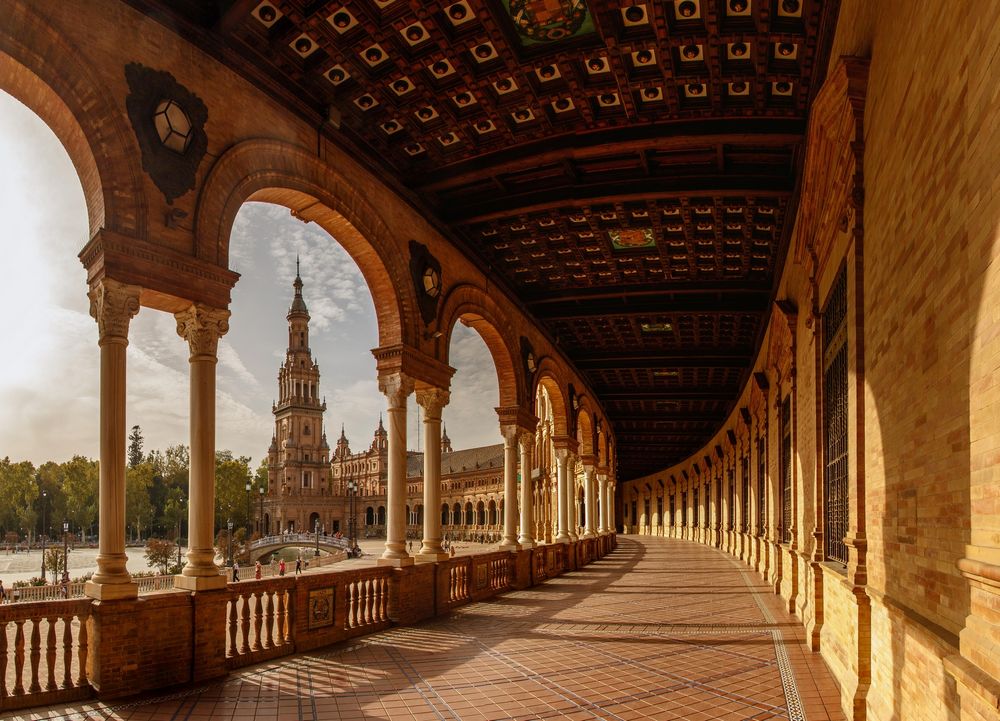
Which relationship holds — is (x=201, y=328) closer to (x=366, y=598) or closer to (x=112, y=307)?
(x=112, y=307)

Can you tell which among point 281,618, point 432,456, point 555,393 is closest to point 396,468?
point 432,456

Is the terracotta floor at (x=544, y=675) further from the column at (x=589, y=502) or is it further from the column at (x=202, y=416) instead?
the column at (x=589, y=502)

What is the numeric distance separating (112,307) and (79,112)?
75.7 inches

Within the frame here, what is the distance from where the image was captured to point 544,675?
852 centimetres

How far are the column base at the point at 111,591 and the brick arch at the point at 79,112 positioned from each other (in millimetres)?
3471

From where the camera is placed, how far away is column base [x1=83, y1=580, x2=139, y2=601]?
23.7ft

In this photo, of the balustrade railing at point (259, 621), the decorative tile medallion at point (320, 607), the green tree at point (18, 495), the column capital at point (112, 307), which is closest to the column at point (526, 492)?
the decorative tile medallion at point (320, 607)

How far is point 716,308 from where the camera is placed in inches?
782

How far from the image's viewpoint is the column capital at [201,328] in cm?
882

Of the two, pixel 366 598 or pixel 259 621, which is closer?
pixel 259 621

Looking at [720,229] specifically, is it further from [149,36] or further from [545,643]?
[149,36]

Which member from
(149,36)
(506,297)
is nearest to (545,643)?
(149,36)

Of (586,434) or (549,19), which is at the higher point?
(549,19)

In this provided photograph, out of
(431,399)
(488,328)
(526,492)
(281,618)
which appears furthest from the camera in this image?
(526,492)
